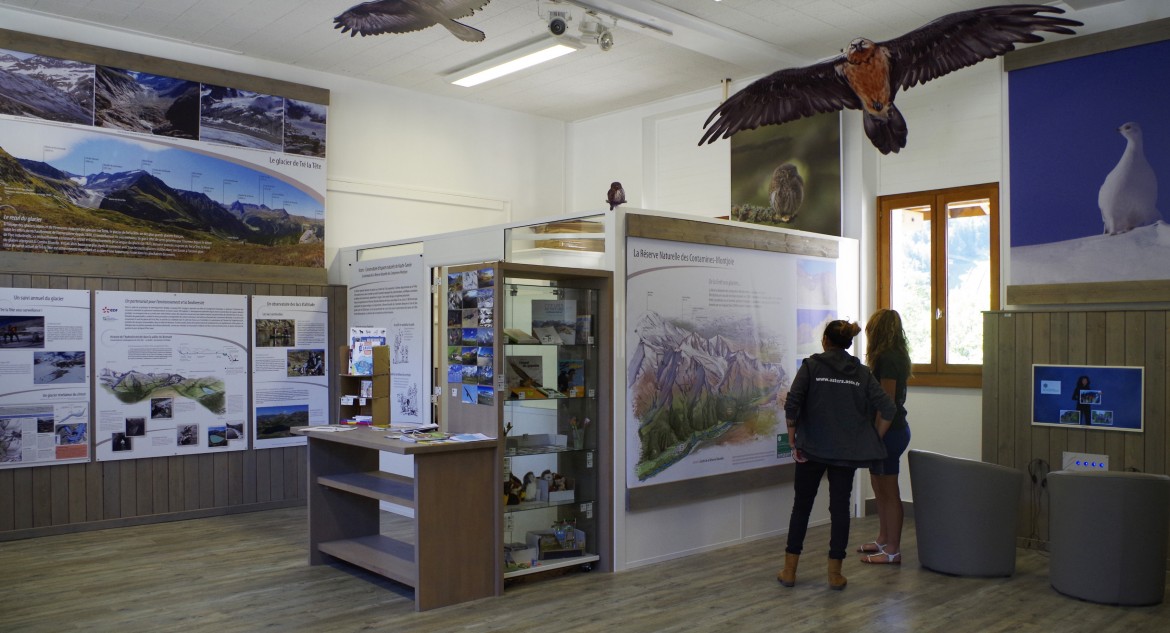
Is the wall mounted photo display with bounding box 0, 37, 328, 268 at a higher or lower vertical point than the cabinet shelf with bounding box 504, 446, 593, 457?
higher

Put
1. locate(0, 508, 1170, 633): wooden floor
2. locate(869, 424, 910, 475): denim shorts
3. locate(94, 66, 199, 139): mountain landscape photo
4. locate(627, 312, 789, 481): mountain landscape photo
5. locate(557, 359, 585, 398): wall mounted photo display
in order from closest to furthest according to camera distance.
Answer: locate(0, 508, 1170, 633): wooden floor, locate(557, 359, 585, 398): wall mounted photo display, locate(869, 424, 910, 475): denim shorts, locate(627, 312, 789, 481): mountain landscape photo, locate(94, 66, 199, 139): mountain landscape photo

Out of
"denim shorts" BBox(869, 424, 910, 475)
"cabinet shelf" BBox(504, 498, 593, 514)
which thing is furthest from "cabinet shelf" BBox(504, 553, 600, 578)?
"denim shorts" BBox(869, 424, 910, 475)

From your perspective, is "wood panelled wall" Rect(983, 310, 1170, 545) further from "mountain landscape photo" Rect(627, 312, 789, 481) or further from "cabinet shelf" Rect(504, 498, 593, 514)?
"cabinet shelf" Rect(504, 498, 593, 514)

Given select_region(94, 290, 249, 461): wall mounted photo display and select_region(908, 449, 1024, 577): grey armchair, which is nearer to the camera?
select_region(908, 449, 1024, 577): grey armchair

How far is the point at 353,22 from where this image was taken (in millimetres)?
6309

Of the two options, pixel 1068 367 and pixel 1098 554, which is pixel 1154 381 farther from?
pixel 1098 554

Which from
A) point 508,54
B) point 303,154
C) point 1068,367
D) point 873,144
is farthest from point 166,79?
point 1068,367

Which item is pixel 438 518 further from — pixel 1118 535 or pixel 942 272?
pixel 942 272

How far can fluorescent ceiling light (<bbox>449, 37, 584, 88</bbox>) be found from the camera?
7.36 meters

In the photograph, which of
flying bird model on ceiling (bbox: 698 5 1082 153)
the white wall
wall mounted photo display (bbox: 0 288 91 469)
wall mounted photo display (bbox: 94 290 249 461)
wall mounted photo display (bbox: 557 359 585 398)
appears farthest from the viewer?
the white wall

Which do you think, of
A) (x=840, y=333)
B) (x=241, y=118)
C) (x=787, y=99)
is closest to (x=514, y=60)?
(x=787, y=99)

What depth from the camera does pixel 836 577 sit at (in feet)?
17.3

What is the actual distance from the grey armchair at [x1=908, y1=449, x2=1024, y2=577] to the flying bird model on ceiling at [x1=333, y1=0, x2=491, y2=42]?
13.5 ft

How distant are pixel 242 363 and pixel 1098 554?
6.49 meters
